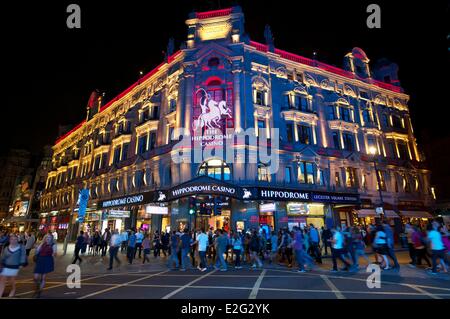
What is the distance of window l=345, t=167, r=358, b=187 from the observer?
27.1 metres

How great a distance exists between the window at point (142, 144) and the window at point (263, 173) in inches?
561

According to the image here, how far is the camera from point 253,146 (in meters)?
22.7

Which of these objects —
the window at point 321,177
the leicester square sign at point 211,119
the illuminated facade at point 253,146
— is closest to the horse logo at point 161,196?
the illuminated facade at point 253,146

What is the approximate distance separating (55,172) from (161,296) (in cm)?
5283

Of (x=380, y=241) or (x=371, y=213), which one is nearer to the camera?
(x=380, y=241)

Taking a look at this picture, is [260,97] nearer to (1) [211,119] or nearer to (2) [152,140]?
(1) [211,119]

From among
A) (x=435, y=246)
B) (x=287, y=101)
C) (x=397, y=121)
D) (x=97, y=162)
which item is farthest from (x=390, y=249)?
(x=97, y=162)

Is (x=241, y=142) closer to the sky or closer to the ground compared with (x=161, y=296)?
closer to the sky

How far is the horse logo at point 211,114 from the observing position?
23470 millimetres

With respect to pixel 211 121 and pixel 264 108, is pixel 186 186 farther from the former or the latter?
pixel 264 108

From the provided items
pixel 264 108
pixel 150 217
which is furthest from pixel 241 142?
pixel 150 217

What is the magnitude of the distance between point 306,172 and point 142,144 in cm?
1944

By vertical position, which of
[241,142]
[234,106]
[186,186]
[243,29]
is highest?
[243,29]
